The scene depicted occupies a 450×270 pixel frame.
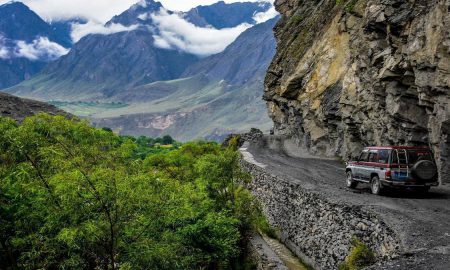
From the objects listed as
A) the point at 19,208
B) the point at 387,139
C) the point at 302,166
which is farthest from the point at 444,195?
the point at 19,208

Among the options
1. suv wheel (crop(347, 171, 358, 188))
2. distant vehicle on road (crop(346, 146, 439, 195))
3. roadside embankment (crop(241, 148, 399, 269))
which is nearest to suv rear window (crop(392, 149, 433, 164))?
distant vehicle on road (crop(346, 146, 439, 195))

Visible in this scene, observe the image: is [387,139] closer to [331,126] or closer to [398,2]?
[398,2]

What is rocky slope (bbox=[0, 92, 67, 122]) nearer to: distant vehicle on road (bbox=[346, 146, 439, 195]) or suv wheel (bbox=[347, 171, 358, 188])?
suv wheel (bbox=[347, 171, 358, 188])

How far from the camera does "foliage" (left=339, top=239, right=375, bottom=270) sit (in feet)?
51.9

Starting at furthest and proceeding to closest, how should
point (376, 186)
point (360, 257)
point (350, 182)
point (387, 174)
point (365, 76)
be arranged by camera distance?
point (365, 76) < point (350, 182) < point (376, 186) < point (387, 174) < point (360, 257)

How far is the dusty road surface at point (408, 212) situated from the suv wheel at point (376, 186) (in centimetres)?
36

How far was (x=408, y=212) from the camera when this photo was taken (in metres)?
18.5

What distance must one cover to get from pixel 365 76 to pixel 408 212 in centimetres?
2146

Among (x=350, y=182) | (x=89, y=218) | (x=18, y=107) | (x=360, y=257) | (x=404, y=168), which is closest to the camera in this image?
(x=360, y=257)

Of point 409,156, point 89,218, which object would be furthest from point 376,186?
point 89,218

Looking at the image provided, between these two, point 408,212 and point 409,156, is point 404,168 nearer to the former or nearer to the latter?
point 409,156

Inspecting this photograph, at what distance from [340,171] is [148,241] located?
70.4 ft

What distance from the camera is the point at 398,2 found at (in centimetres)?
3089

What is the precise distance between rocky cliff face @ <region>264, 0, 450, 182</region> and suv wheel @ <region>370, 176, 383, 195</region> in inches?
202
